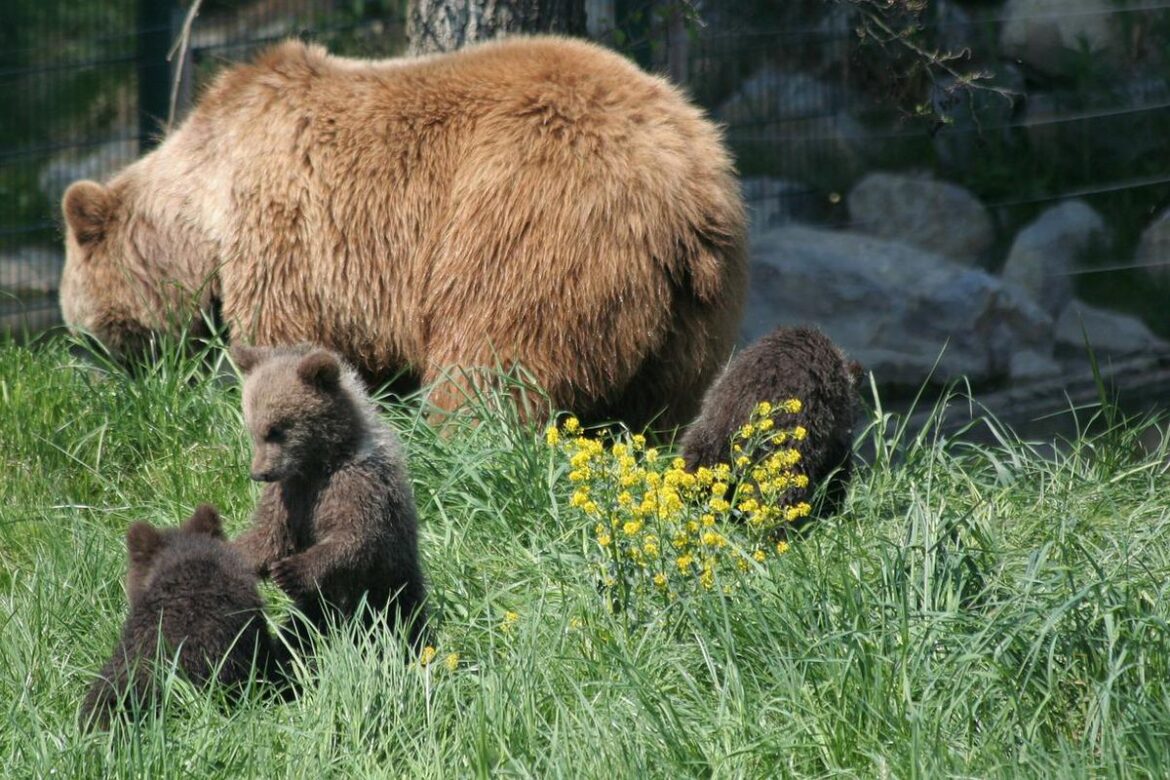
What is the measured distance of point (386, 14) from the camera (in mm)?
11992

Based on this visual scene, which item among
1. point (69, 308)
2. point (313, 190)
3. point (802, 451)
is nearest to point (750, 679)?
point (802, 451)

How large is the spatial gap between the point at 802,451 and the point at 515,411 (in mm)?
1077

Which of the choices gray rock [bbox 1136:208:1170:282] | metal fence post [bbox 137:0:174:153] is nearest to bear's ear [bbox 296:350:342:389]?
metal fence post [bbox 137:0:174:153]

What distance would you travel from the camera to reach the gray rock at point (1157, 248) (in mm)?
11469

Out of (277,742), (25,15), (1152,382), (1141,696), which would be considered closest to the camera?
(1141,696)

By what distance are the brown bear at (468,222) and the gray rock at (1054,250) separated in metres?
6.06

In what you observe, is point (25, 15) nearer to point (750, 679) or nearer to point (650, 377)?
point (650, 377)

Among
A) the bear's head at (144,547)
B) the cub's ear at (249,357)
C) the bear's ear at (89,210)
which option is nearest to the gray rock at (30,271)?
the bear's ear at (89,210)

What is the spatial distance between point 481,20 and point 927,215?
5.75m

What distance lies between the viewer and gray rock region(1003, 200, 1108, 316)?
11578mm

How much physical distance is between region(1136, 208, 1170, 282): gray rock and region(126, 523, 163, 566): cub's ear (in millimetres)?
9238

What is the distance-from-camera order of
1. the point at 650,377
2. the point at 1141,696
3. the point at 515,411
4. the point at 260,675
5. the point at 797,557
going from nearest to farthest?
the point at 1141,696
the point at 260,675
the point at 797,557
the point at 515,411
the point at 650,377

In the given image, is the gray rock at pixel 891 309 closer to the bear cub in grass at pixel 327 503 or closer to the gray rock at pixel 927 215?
the gray rock at pixel 927 215

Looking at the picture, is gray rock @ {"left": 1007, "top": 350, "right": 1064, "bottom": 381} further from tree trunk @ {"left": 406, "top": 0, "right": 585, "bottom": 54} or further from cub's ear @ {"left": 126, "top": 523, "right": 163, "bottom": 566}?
cub's ear @ {"left": 126, "top": 523, "right": 163, "bottom": 566}
